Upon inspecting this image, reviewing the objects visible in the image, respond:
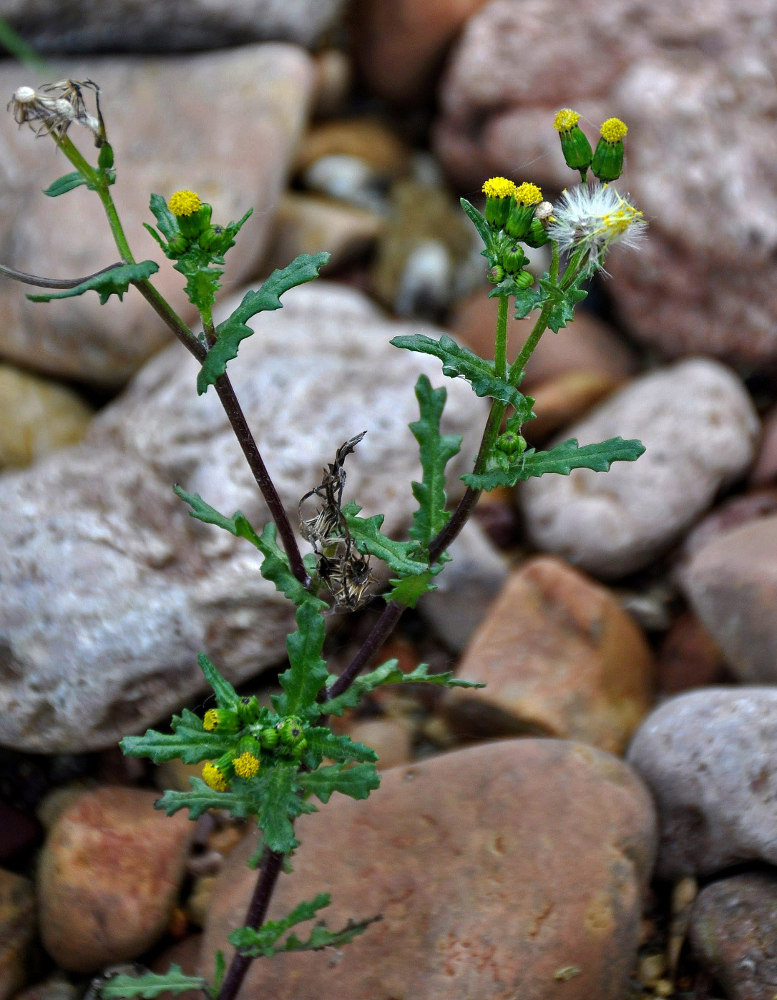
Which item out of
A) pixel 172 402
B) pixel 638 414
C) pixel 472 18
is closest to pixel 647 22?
pixel 472 18

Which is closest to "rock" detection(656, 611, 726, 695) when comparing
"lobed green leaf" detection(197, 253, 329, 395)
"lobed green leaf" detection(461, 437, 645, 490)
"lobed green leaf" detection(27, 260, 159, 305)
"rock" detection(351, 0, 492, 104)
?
"lobed green leaf" detection(461, 437, 645, 490)

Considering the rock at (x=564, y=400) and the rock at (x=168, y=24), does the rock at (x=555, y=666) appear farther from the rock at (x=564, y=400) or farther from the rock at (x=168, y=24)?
the rock at (x=168, y=24)

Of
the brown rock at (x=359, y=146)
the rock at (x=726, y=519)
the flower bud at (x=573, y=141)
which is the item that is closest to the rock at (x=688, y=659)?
the rock at (x=726, y=519)

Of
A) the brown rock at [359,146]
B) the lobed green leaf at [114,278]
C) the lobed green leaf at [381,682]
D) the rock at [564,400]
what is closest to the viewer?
the lobed green leaf at [114,278]

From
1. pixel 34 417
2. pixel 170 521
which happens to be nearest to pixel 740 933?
pixel 170 521

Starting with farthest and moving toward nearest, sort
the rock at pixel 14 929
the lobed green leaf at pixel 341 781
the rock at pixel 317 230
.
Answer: the rock at pixel 317 230
the rock at pixel 14 929
the lobed green leaf at pixel 341 781

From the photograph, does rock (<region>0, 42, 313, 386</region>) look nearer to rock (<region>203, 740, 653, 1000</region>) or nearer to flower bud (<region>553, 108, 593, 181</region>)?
rock (<region>203, 740, 653, 1000</region>)

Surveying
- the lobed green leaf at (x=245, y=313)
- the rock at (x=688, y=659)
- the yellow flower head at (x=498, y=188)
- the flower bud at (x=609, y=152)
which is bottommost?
the rock at (x=688, y=659)

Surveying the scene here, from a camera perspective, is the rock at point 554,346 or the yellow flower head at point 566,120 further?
the rock at point 554,346
